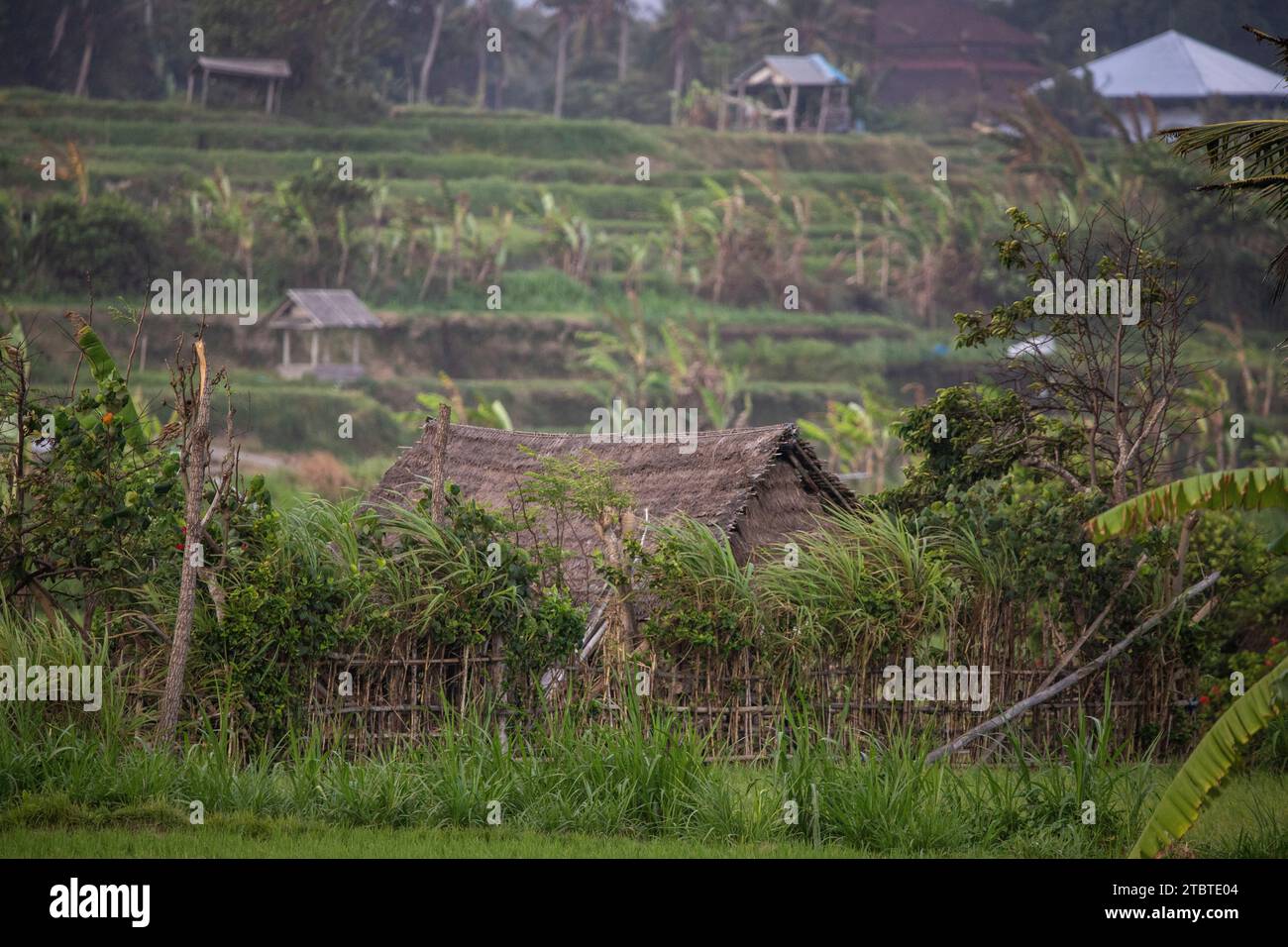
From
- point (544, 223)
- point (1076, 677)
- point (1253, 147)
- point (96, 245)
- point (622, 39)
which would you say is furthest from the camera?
point (622, 39)

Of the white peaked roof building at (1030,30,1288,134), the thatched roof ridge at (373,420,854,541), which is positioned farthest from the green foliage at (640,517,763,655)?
the white peaked roof building at (1030,30,1288,134)

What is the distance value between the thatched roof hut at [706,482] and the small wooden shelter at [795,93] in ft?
124

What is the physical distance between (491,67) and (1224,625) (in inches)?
1902

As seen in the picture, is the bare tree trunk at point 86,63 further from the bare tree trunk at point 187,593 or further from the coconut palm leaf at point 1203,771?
the coconut palm leaf at point 1203,771

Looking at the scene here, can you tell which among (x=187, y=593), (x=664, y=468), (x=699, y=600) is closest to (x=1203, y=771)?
(x=699, y=600)

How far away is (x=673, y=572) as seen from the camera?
10680mm

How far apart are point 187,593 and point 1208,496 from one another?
5.66 meters

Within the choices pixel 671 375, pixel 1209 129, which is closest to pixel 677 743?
pixel 1209 129

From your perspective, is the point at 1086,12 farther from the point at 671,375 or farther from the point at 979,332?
the point at 979,332

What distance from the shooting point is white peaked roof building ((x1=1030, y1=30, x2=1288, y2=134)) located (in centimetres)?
5200

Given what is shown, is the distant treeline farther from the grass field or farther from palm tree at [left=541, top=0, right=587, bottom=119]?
the grass field

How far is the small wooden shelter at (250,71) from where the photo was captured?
4506cm

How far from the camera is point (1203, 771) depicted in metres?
7.31

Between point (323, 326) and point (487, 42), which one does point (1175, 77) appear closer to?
point (487, 42)
